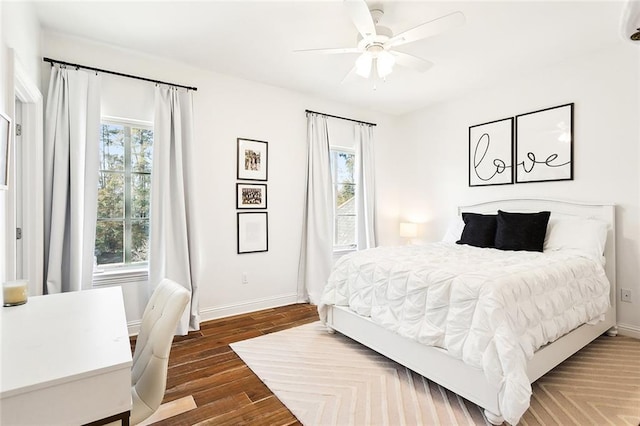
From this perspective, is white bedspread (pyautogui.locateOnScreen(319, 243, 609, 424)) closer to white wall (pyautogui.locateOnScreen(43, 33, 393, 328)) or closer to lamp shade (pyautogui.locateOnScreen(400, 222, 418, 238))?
white wall (pyautogui.locateOnScreen(43, 33, 393, 328))

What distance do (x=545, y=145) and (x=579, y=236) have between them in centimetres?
106

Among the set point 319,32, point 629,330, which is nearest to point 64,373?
point 319,32

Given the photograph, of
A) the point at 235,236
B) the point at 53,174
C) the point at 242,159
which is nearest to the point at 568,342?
the point at 235,236

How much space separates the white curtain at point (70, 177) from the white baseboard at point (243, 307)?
784 millimetres

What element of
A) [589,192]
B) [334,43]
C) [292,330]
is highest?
[334,43]

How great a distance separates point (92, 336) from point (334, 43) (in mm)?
2790

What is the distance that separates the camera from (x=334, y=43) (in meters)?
2.86

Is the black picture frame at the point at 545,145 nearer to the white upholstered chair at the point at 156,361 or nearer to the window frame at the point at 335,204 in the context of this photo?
the window frame at the point at 335,204

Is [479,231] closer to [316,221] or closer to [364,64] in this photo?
[316,221]

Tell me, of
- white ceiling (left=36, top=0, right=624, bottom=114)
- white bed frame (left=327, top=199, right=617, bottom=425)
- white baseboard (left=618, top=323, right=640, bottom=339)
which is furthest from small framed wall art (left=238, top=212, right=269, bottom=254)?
white baseboard (left=618, top=323, right=640, bottom=339)

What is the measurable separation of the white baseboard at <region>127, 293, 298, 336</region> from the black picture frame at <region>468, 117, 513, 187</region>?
2.81 meters

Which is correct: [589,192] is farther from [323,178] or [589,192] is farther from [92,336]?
[92,336]

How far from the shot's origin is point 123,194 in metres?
3.07

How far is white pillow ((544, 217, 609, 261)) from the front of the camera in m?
2.82
